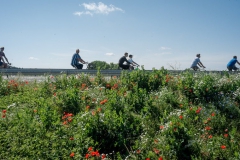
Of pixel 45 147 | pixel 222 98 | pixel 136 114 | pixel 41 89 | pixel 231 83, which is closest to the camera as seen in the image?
pixel 45 147

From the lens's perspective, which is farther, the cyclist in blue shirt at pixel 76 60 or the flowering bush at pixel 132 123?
the cyclist in blue shirt at pixel 76 60

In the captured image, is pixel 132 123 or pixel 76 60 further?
pixel 76 60

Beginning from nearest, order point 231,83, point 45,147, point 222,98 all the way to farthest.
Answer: point 45,147, point 222,98, point 231,83

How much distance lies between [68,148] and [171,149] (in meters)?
2.02

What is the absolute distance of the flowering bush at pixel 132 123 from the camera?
5.03 meters

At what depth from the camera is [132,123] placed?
574 cm

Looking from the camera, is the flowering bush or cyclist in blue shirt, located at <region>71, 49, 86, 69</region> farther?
cyclist in blue shirt, located at <region>71, 49, 86, 69</region>

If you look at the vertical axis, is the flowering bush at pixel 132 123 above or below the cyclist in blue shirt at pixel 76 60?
below

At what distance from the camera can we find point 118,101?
6.71 m

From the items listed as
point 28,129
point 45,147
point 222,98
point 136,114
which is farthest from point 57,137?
point 222,98

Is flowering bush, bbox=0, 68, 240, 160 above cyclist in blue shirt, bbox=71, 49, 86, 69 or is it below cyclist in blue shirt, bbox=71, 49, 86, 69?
Result: below

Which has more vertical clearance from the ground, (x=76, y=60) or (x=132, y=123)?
(x=76, y=60)

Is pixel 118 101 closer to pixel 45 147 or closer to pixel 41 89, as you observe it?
pixel 45 147

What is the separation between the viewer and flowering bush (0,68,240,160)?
5.03m
